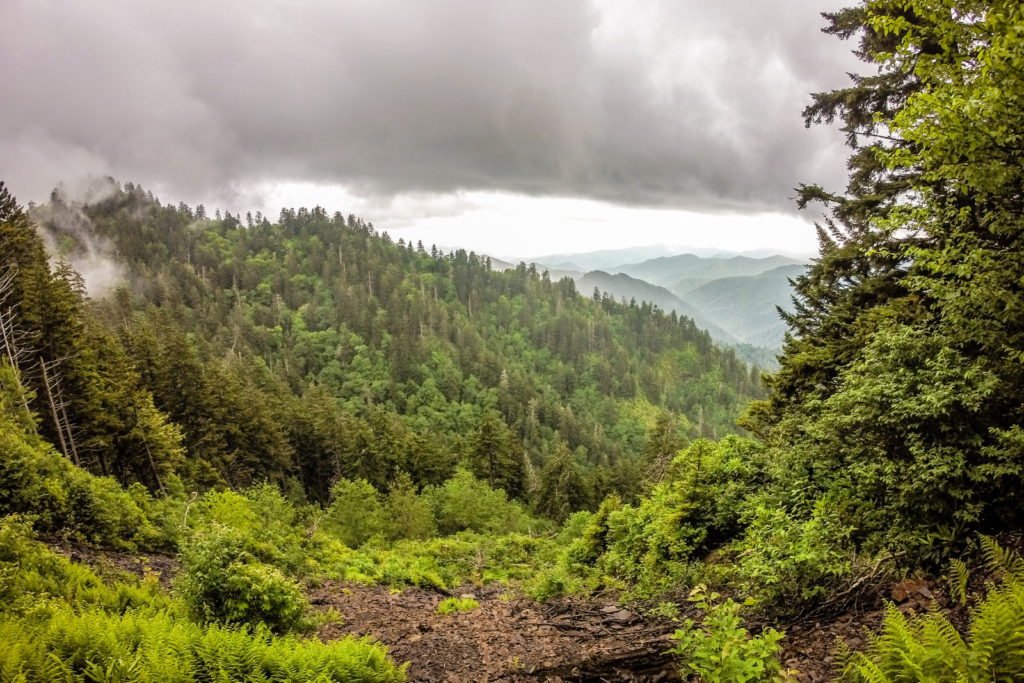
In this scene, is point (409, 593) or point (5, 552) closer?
point (5, 552)

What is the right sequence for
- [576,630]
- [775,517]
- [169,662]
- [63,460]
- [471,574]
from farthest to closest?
[471,574]
[63,460]
[576,630]
[775,517]
[169,662]

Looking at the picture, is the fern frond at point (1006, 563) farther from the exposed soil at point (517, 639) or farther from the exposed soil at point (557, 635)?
the exposed soil at point (517, 639)

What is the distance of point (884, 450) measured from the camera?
21.7ft

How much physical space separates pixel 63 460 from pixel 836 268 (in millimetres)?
25234

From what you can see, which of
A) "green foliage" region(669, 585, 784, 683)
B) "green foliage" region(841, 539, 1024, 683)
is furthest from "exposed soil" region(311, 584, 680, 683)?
"green foliage" region(841, 539, 1024, 683)

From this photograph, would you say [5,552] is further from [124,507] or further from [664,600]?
[664,600]

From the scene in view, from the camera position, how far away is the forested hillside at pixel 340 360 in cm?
3397

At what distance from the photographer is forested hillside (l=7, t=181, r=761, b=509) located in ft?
111

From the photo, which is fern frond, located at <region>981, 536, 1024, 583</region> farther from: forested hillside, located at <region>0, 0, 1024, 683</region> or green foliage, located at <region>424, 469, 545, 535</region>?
green foliage, located at <region>424, 469, 545, 535</region>

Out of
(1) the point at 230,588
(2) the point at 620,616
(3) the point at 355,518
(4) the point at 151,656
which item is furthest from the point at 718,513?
(3) the point at 355,518

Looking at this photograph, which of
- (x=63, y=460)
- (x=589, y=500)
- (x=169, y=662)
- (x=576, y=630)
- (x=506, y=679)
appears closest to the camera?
(x=169, y=662)

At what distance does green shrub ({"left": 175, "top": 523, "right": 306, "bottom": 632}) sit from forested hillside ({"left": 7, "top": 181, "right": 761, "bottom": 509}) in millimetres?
22163

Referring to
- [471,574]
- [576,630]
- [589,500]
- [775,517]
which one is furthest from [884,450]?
[589,500]

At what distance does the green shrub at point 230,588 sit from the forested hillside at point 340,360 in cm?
2216
